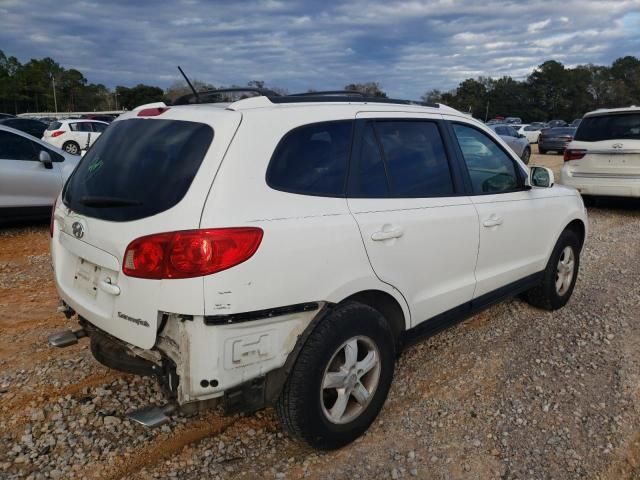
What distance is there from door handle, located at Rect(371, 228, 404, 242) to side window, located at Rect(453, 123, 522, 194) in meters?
0.98

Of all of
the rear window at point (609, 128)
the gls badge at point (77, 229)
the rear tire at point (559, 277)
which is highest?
the rear window at point (609, 128)

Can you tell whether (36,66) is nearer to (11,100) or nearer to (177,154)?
(11,100)

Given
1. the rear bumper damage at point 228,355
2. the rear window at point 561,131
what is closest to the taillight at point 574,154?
the rear bumper damage at point 228,355

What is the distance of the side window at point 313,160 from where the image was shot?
2447 mm

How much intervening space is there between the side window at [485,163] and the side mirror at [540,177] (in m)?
0.14

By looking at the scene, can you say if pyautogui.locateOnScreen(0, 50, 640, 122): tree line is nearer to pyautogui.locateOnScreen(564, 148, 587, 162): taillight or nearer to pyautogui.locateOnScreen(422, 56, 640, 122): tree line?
pyautogui.locateOnScreen(422, 56, 640, 122): tree line

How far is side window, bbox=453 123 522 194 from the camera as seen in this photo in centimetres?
358

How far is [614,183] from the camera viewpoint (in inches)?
346

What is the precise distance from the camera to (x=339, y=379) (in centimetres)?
265

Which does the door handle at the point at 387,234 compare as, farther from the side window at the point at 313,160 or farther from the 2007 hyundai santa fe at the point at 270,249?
the side window at the point at 313,160

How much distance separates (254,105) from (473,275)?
6.26 feet

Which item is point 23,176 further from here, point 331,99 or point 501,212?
point 501,212

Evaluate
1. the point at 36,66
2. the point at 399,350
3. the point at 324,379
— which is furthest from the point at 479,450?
the point at 36,66

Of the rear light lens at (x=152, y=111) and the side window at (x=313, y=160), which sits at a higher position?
the rear light lens at (x=152, y=111)
